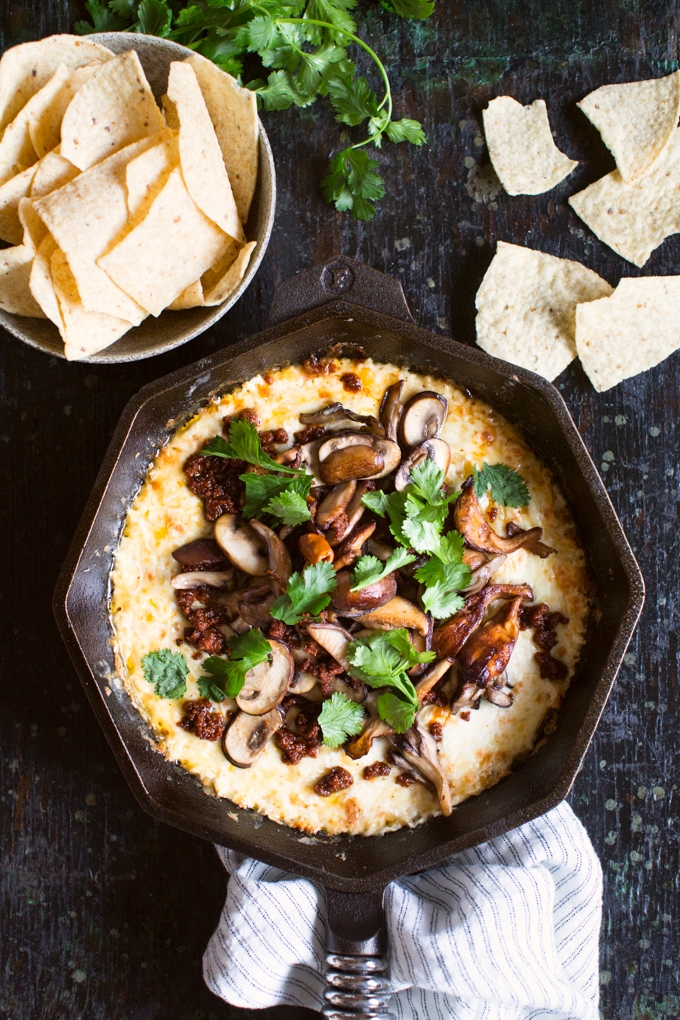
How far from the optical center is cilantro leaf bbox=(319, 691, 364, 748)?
2863 mm

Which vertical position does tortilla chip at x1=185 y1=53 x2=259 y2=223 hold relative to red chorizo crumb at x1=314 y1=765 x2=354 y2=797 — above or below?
above

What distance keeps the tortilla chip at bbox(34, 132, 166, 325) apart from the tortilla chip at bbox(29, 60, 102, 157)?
252 millimetres

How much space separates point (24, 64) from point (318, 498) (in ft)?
5.83

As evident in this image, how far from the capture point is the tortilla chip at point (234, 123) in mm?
2713

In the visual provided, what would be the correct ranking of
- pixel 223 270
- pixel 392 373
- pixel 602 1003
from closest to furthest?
pixel 223 270 < pixel 392 373 < pixel 602 1003

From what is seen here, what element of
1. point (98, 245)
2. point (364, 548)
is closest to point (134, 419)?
point (98, 245)

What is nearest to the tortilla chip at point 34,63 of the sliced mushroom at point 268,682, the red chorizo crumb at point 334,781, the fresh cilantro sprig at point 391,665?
the sliced mushroom at point 268,682

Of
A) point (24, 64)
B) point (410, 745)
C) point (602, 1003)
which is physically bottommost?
point (602, 1003)

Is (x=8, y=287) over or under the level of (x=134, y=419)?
over

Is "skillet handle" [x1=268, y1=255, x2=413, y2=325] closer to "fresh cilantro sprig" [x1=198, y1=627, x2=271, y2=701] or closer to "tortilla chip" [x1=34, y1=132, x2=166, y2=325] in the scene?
"tortilla chip" [x1=34, y1=132, x2=166, y2=325]

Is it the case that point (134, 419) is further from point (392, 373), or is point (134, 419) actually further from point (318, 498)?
point (392, 373)

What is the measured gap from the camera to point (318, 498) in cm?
301

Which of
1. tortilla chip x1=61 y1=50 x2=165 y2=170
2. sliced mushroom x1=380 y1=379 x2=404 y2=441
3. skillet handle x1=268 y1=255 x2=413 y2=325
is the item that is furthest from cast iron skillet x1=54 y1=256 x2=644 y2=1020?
tortilla chip x1=61 y1=50 x2=165 y2=170

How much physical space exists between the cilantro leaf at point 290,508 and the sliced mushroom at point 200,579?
1.03 feet
